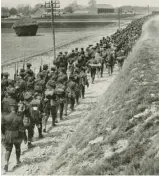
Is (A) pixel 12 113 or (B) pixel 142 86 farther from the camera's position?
(B) pixel 142 86

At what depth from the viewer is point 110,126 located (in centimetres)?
879

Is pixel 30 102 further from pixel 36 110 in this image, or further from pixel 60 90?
pixel 60 90

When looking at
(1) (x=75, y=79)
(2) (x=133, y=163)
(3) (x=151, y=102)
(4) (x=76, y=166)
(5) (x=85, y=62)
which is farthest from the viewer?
(5) (x=85, y=62)

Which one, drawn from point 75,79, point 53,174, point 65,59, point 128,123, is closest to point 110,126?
point 128,123

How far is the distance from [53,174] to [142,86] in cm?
525

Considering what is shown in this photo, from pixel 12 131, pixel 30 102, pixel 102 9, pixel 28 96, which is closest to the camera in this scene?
pixel 12 131

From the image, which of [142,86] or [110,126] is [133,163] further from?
[142,86]

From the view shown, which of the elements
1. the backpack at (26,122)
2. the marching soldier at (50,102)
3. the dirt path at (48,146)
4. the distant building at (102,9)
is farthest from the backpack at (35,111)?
the distant building at (102,9)

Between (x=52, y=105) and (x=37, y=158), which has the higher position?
(x=52, y=105)

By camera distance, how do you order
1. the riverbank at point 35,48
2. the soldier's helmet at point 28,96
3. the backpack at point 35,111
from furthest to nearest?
1. the riverbank at point 35,48
2. the soldier's helmet at point 28,96
3. the backpack at point 35,111

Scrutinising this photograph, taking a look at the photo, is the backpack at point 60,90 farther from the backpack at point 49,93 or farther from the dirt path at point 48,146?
the dirt path at point 48,146

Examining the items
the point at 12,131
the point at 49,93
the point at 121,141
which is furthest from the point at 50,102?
the point at 121,141

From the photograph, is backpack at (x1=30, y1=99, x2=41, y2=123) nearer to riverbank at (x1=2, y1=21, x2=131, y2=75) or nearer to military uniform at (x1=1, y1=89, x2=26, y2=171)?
military uniform at (x1=1, y1=89, x2=26, y2=171)

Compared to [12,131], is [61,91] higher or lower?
higher
